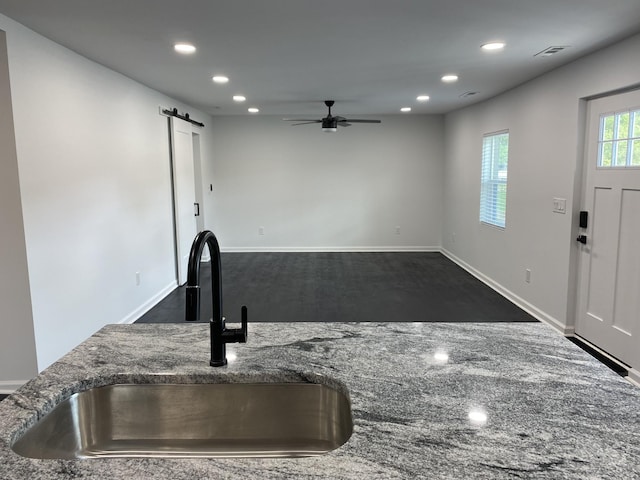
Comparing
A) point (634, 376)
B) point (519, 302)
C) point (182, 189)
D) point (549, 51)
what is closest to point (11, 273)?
point (182, 189)

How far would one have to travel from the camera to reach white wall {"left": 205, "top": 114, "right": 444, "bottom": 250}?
8078 mm

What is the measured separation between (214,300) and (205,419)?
348 millimetres

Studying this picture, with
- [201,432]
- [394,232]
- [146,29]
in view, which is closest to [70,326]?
[146,29]

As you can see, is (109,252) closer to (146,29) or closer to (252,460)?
(146,29)

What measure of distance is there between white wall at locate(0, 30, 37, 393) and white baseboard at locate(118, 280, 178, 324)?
1.22 meters

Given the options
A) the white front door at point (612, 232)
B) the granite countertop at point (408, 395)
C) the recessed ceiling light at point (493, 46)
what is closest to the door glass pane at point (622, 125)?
the white front door at point (612, 232)

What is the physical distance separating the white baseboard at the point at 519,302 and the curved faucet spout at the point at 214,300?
3711 mm

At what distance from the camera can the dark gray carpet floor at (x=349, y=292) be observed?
4.68m

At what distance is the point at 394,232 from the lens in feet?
27.3

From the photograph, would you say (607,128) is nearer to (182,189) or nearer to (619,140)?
(619,140)

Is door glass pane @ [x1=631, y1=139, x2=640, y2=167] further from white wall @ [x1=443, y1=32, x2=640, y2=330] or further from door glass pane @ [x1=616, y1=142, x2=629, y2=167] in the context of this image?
white wall @ [x1=443, y1=32, x2=640, y2=330]

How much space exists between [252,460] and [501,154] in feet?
17.9

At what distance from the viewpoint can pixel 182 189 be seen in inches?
242

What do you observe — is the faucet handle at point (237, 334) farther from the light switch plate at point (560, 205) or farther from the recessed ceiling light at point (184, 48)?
the light switch plate at point (560, 205)
